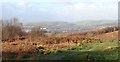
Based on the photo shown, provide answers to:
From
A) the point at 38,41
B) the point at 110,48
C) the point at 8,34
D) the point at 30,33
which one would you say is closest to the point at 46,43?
the point at 38,41

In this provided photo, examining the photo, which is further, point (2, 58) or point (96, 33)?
point (96, 33)

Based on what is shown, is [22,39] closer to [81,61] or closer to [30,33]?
[30,33]

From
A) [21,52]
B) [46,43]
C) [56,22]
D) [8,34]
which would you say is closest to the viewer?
[21,52]

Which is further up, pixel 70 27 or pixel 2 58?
pixel 70 27

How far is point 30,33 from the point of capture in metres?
10.6

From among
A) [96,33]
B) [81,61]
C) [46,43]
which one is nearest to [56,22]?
[46,43]

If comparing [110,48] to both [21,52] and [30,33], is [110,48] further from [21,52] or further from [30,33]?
[30,33]

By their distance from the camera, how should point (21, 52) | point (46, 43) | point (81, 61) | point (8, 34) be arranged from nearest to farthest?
point (81, 61) → point (21, 52) → point (46, 43) → point (8, 34)

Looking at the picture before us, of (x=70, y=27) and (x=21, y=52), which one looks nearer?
(x=21, y=52)

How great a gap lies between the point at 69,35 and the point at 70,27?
6.42 ft

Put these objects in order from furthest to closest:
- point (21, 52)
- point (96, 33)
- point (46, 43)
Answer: point (96, 33), point (46, 43), point (21, 52)

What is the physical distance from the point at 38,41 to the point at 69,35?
5.57 ft

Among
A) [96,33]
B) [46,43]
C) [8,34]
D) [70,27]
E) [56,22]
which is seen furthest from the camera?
[96,33]

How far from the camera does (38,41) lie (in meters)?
10.1
